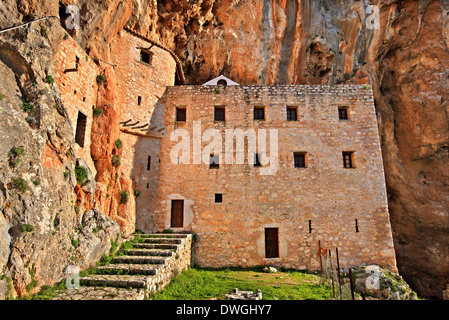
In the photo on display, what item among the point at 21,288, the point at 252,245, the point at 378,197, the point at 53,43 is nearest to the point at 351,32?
the point at 378,197

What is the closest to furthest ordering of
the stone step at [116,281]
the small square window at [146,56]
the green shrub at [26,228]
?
the green shrub at [26,228]
the stone step at [116,281]
the small square window at [146,56]

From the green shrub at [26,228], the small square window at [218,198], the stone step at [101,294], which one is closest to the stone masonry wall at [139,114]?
the small square window at [218,198]

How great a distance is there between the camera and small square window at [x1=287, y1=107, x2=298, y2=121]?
51.1 feet

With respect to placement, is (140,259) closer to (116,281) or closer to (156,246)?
(156,246)

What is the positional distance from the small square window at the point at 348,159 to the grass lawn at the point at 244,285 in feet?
19.5

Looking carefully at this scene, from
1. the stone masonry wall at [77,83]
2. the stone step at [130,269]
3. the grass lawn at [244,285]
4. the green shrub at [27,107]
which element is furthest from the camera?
the stone masonry wall at [77,83]

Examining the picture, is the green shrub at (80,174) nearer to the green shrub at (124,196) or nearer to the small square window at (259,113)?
the green shrub at (124,196)

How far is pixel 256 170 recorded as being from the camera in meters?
14.6

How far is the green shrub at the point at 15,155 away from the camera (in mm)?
6957

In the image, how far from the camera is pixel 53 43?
927 centimetres

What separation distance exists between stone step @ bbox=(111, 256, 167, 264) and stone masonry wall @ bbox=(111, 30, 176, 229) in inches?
151

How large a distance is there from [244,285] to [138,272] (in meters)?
3.84

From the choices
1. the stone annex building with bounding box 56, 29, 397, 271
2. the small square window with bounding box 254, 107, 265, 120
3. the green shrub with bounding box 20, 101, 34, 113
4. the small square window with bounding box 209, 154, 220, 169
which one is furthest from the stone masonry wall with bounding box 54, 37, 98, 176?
the small square window with bounding box 254, 107, 265, 120
